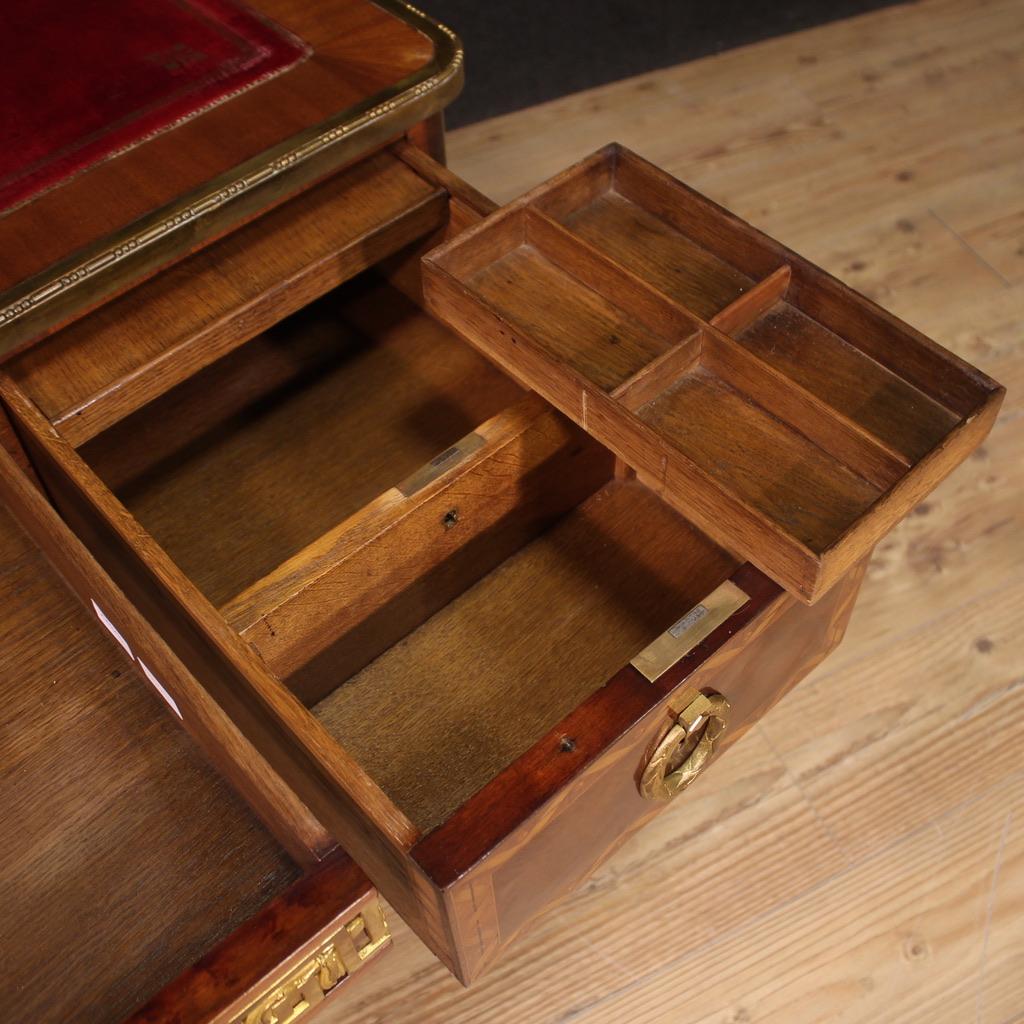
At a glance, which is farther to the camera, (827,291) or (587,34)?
(587,34)

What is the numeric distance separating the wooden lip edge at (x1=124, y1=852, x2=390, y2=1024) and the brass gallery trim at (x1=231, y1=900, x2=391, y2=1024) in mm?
18

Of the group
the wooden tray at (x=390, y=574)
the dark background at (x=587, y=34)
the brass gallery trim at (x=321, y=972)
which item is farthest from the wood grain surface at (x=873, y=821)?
the dark background at (x=587, y=34)

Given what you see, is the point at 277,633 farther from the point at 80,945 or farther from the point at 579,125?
the point at 579,125

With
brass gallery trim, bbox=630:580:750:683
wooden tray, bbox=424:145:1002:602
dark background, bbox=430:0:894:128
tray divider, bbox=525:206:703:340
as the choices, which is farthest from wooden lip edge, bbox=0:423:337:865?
dark background, bbox=430:0:894:128

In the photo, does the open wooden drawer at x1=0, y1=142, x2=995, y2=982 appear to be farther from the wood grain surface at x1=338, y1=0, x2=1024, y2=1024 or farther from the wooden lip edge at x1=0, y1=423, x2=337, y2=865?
the wood grain surface at x1=338, y1=0, x2=1024, y2=1024

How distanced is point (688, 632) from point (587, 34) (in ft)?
4.38

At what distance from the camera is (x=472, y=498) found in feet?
3.34

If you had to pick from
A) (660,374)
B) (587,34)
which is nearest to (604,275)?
(660,374)

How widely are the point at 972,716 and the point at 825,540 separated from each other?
433mm

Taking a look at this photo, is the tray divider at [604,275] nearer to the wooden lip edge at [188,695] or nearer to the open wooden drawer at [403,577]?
the open wooden drawer at [403,577]

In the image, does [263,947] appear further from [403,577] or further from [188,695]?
[403,577]

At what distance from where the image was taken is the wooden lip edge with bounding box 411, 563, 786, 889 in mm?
768

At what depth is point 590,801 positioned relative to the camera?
88 cm

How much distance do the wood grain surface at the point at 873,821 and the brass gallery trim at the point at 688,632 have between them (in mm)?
355
